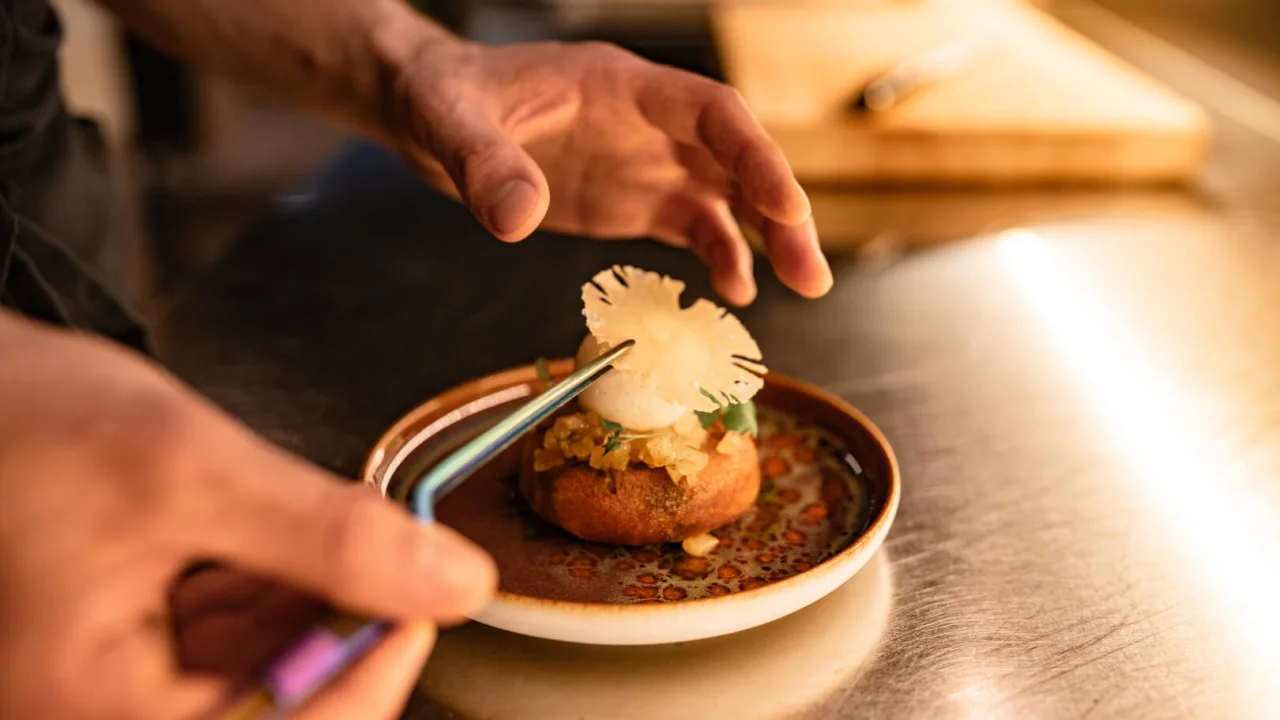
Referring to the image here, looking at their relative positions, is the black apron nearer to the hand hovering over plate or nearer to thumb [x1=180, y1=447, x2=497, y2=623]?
the hand hovering over plate

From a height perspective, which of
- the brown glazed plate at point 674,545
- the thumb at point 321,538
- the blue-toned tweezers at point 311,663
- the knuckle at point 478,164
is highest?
the thumb at point 321,538

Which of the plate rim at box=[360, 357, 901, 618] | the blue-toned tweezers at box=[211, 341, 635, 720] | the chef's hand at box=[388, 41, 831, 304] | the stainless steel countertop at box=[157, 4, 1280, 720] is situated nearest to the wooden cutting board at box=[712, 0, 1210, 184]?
the stainless steel countertop at box=[157, 4, 1280, 720]

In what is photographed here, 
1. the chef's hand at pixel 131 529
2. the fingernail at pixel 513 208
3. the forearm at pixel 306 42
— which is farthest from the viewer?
the forearm at pixel 306 42

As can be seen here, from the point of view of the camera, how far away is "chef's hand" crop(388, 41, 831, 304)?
0.82 meters

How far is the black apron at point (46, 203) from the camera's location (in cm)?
87

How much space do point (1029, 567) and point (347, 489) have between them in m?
0.53

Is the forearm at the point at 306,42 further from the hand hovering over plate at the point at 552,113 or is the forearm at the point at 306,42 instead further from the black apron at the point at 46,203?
the black apron at the point at 46,203

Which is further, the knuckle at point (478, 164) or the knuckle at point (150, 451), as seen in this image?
the knuckle at point (478, 164)

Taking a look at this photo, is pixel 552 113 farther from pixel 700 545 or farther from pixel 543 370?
pixel 700 545

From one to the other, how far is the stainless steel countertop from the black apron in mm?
113

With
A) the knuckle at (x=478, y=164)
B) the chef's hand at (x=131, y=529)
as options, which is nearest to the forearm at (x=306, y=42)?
the knuckle at (x=478, y=164)

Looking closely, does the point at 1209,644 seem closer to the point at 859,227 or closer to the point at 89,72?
the point at 859,227

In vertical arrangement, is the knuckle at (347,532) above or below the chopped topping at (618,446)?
above

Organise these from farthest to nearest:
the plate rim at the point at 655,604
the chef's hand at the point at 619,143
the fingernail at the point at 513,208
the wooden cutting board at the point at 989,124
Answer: the wooden cutting board at the point at 989,124
the chef's hand at the point at 619,143
the fingernail at the point at 513,208
the plate rim at the point at 655,604
